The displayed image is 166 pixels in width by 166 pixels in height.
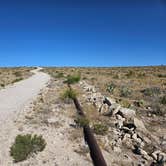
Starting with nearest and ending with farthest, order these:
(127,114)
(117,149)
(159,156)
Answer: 1. (159,156)
2. (117,149)
3. (127,114)

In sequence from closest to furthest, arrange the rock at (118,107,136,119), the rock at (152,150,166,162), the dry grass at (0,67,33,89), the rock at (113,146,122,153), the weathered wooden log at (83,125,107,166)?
the weathered wooden log at (83,125,107,166), the rock at (152,150,166,162), the rock at (113,146,122,153), the rock at (118,107,136,119), the dry grass at (0,67,33,89)

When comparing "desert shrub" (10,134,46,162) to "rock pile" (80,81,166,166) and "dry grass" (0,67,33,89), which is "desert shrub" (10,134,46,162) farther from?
"dry grass" (0,67,33,89)

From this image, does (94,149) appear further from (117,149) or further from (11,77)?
(11,77)

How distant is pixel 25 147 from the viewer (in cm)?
780

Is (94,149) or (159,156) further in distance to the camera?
(94,149)

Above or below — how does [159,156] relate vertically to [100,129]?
below

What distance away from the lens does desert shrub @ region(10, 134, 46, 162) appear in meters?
7.45

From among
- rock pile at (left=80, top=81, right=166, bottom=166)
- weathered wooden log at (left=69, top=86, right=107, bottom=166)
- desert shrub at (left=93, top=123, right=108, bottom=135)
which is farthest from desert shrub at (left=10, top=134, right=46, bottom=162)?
rock pile at (left=80, top=81, right=166, bottom=166)

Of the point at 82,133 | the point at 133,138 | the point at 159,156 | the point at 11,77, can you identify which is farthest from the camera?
the point at 11,77

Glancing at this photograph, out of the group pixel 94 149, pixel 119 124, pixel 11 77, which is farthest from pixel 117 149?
pixel 11 77

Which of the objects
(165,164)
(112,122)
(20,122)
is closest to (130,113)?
(112,122)

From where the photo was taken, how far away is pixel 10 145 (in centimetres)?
838

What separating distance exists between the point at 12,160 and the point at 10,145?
1102 millimetres

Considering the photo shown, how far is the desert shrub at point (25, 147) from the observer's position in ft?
24.4
